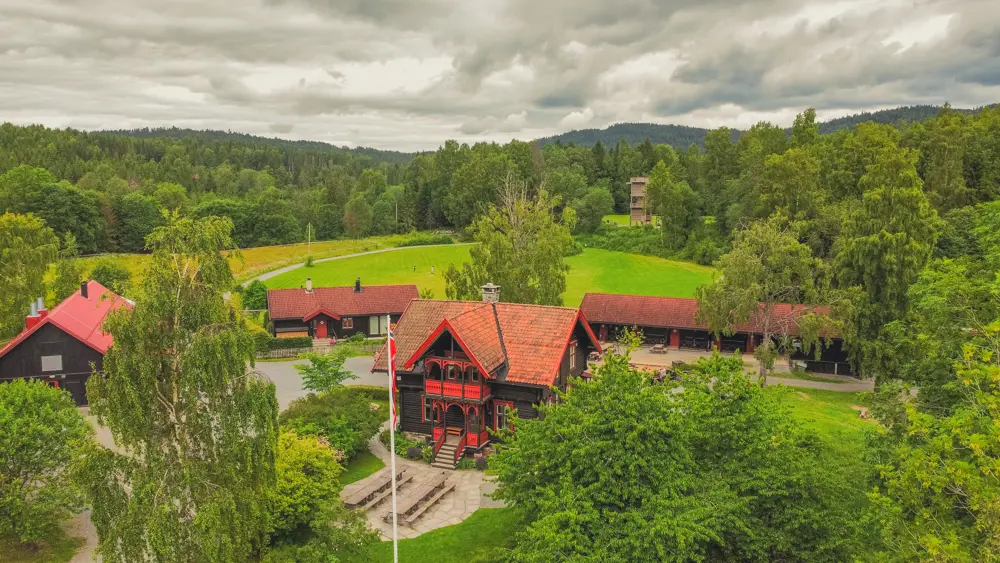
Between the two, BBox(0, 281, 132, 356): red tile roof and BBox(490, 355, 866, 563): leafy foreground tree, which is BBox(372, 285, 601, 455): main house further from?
BBox(0, 281, 132, 356): red tile roof

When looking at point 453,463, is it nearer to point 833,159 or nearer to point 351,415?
point 351,415

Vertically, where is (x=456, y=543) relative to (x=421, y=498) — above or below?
below

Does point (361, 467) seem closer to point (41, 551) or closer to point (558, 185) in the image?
point (41, 551)

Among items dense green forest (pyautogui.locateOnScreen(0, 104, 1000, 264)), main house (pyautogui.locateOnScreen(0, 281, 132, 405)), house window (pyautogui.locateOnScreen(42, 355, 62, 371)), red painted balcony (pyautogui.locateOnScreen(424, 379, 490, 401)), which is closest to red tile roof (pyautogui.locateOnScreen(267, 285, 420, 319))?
dense green forest (pyautogui.locateOnScreen(0, 104, 1000, 264))

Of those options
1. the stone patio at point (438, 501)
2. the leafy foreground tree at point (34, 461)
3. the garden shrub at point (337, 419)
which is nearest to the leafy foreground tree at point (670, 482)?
the stone patio at point (438, 501)

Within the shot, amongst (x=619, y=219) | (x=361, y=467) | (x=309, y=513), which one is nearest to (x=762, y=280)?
(x=361, y=467)

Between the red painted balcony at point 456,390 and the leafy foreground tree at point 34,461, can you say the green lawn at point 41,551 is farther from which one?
the red painted balcony at point 456,390
